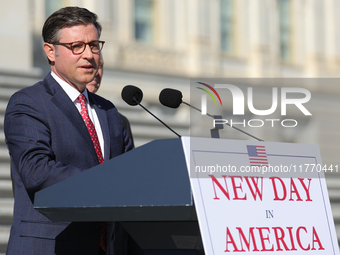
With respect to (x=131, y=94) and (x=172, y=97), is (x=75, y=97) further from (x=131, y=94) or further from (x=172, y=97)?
(x=172, y=97)

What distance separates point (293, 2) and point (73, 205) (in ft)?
50.4

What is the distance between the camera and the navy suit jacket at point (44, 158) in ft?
5.98

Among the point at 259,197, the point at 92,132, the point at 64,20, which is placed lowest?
the point at 259,197

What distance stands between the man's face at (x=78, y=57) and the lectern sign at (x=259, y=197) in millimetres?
701

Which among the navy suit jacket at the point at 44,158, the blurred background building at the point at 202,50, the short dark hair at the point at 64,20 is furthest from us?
the blurred background building at the point at 202,50

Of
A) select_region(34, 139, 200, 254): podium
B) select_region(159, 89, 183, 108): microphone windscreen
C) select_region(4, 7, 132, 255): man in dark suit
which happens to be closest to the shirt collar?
select_region(4, 7, 132, 255): man in dark suit

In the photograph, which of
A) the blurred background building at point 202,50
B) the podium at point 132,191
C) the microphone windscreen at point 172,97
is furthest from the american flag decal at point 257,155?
the blurred background building at point 202,50

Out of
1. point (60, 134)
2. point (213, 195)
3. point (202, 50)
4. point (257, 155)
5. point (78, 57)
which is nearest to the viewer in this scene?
point (213, 195)

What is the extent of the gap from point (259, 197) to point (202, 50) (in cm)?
1228

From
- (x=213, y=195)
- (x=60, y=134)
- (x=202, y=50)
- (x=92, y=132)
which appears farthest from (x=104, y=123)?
(x=202, y=50)

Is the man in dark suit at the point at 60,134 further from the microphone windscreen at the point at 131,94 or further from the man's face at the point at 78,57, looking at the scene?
the microphone windscreen at the point at 131,94

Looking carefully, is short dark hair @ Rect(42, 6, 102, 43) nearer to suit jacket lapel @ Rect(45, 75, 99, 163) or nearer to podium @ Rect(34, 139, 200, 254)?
suit jacket lapel @ Rect(45, 75, 99, 163)

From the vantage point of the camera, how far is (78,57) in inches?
84.0

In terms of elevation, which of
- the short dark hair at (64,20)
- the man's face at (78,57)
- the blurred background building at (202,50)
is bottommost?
the blurred background building at (202,50)
